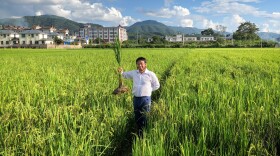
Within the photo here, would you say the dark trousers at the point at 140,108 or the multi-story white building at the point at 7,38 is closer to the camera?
the dark trousers at the point at 140,108

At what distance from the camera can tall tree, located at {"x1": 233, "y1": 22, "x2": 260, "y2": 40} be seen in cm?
9875

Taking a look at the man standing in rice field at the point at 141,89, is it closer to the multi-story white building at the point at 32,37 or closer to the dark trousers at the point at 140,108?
the dark trousers at the point at 140,108

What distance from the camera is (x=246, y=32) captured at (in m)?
103

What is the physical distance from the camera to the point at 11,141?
2.88 metres

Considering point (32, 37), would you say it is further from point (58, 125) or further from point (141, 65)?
point (58, 125)

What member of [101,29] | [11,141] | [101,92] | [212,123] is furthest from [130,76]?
[101,29]

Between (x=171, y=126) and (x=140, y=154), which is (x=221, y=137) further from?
(x=140, y=154)

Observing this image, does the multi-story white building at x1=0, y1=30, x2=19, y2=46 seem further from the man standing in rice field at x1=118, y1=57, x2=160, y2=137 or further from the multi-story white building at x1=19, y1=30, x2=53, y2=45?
the man standing in rice field at x1=118, y1=57, x2=160, y2=137

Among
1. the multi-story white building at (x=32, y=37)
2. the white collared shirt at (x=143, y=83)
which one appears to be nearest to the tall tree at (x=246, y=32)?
the multi-story white building at (x=32, y=37)

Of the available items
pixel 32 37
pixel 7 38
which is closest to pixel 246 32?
pixel 32 37

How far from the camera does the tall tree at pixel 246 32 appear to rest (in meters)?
98.8

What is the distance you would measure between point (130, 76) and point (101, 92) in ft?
3.02

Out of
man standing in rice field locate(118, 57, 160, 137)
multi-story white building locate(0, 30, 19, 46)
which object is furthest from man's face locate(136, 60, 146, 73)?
multi-story white building locate(0, 30, 19, 46)

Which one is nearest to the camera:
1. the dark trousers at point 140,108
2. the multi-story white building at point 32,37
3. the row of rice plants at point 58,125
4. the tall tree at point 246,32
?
the row of rice plants at point 58,125
